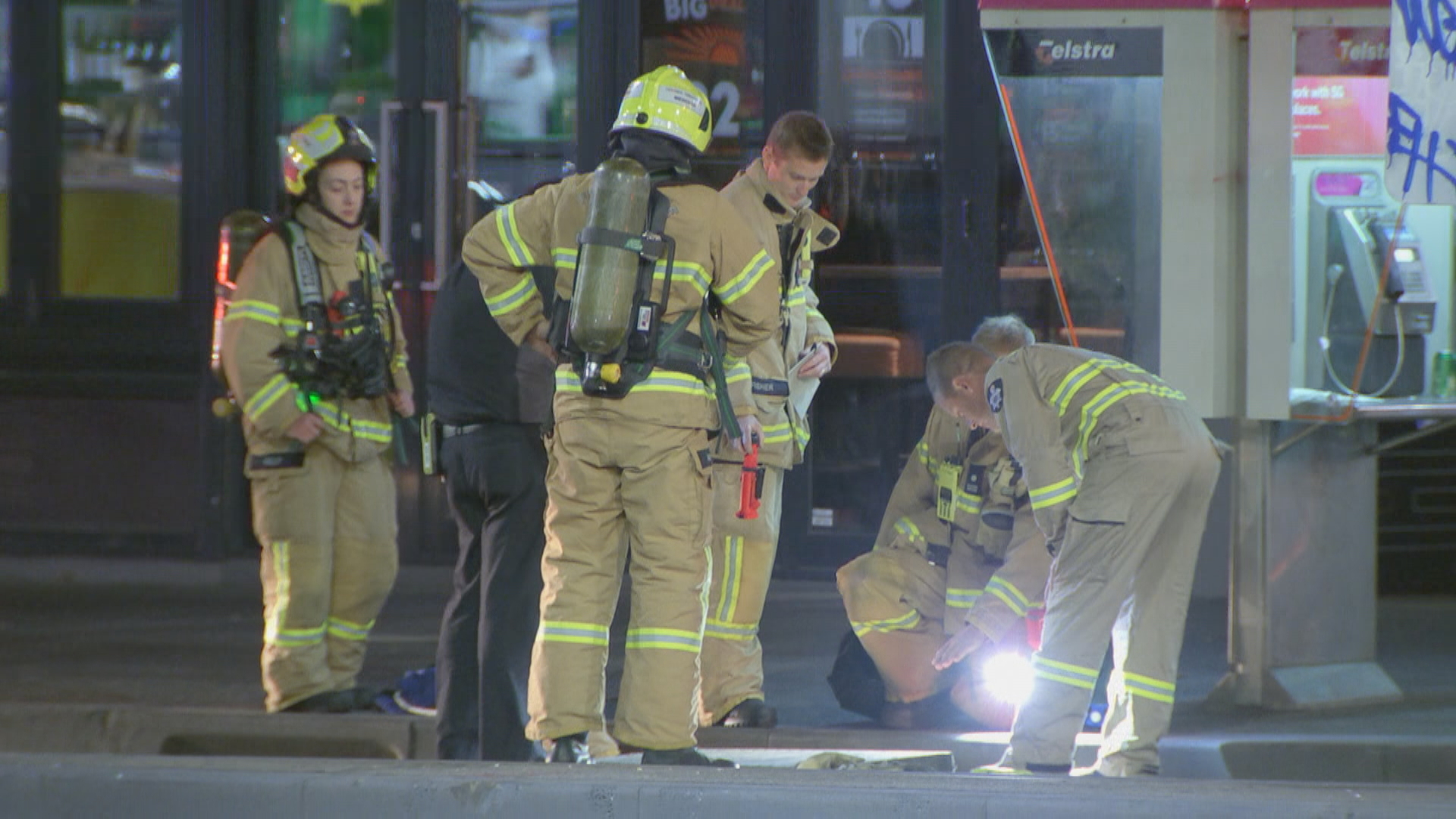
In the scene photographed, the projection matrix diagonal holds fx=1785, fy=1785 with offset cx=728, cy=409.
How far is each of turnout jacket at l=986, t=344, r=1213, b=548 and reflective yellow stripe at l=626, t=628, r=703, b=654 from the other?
118 centimetres

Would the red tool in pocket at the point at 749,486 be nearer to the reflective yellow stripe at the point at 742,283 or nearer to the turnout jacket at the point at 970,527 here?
the reflective yellow stripe at the point at 742,283

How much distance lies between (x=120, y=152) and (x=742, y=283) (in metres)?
5.08

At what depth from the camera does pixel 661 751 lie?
15.8ft

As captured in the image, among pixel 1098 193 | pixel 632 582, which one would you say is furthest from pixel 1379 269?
pixel 632 582

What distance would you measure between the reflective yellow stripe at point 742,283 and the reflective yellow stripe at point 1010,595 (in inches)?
56.1

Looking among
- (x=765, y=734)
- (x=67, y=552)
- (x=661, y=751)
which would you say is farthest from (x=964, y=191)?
(x=67, y=552)

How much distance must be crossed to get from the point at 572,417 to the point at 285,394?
151cm

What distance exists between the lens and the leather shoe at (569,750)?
4.87 metres

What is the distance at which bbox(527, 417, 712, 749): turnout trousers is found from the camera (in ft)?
15.7

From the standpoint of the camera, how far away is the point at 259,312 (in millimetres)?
5977

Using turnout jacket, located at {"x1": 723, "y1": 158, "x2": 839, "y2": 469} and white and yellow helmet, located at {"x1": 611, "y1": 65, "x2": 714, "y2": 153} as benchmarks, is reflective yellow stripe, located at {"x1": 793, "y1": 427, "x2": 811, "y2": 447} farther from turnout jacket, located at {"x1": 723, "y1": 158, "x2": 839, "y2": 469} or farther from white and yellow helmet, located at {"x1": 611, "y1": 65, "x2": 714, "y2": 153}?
white and yellow helmet, located at {"x1": 611, "y1": 65, "x2": 714, "y2": 153}

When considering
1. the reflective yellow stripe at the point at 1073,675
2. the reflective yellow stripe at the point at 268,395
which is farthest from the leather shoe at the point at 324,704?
the reflective yellow stripe at the point at 1073,675

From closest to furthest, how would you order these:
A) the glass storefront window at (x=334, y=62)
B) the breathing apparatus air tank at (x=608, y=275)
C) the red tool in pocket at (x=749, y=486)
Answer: the breathing apparatus air tank at (x=608, y=275) → the red tool in pocket at (x=749, y=486) → the glass storefront window at (x=334, y=62)

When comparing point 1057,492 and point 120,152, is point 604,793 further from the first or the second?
point 120,152
